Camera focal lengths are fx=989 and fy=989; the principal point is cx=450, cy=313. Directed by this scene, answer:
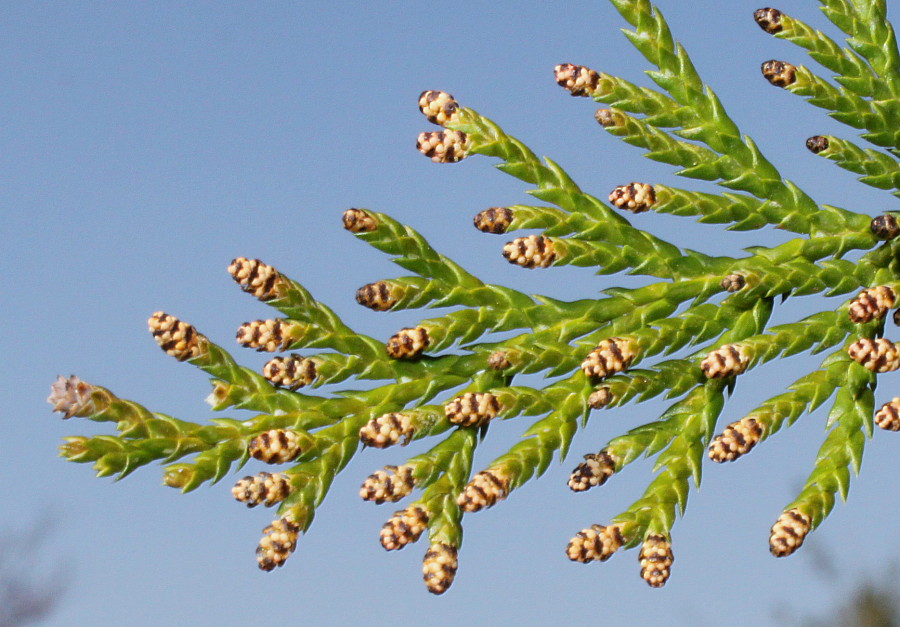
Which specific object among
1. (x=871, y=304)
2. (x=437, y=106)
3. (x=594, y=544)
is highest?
(x=437, y=106)

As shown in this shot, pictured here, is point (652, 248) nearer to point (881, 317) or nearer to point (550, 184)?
point (550, 184)

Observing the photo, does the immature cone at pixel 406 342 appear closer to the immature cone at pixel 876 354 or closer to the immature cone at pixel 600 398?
the immature cone at pixel 600 398

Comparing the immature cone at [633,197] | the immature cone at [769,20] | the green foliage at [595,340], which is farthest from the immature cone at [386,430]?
the immature cone at [769,20]

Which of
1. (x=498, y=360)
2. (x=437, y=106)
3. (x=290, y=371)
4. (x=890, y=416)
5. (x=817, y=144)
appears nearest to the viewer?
(x=890, y=416)

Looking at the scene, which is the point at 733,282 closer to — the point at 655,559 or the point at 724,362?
the point at 724,362

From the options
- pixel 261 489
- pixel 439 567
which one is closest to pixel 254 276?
pixel 261 489

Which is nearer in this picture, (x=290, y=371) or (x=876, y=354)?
(x=876, y=354)
